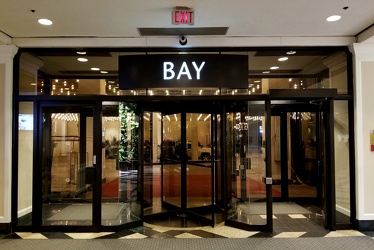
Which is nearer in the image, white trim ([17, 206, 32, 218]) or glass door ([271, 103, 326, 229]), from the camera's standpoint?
white trim ([17, 206, 32, 218])

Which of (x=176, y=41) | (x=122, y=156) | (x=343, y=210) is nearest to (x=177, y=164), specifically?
(x=122, y=156)

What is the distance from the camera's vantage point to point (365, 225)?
16.5 ft

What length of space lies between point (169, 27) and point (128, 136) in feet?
7.33

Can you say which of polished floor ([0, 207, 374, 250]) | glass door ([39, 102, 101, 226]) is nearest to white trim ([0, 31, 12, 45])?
glass door ([39, 102, 101, 226])

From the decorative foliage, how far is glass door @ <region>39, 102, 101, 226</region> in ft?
1.88

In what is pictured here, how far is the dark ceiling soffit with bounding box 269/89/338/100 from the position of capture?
5.02m

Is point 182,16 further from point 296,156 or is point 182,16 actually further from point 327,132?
point 296,156

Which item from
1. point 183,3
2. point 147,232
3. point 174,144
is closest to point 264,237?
point 147,232

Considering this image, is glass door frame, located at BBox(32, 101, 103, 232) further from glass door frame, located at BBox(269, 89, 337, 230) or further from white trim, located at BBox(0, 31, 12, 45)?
glass door frame, located at BBox(269, 89, 337, 230)

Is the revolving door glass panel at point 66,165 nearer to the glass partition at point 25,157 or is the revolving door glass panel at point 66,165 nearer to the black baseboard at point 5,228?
the glass partition at point 25,157

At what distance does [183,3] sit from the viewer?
3.78m

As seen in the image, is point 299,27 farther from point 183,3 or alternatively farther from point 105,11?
point 105,11

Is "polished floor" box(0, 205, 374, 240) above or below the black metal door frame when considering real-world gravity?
below

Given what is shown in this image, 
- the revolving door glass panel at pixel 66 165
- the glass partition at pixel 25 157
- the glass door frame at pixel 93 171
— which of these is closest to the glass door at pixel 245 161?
the glass door frame at pixel 93 171
